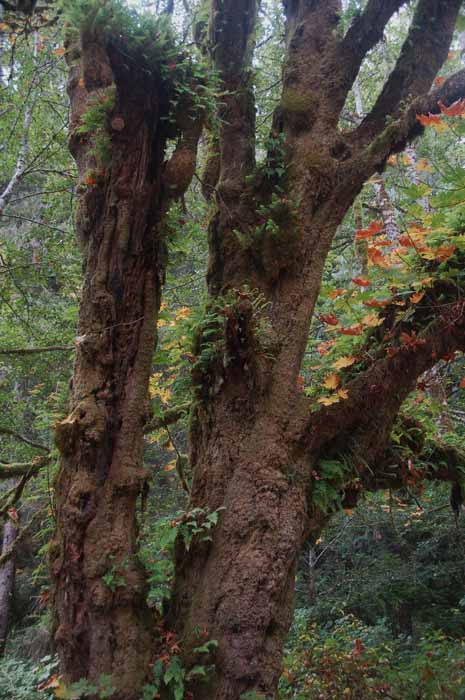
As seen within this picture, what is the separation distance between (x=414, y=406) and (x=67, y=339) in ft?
14.8

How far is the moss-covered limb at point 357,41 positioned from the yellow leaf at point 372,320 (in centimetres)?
204

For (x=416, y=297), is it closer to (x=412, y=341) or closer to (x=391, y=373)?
(x=412, y=341)

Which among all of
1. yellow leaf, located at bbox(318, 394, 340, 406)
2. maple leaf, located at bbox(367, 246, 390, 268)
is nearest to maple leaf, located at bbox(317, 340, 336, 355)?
yellow leaf, located at bbox(318, 394, 340, 406)

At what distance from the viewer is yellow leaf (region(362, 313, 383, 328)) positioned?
3.57 meters

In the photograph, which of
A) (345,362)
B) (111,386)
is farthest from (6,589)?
(345,362)

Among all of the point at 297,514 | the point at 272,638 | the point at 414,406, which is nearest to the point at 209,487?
the point at 297,514

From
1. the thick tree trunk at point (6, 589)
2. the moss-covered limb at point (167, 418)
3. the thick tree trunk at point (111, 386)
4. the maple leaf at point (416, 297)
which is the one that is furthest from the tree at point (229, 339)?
the thick tree trunk at point (6, 589)

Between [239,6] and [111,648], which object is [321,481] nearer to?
[111,648]

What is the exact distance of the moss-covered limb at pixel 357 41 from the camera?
4328 mm

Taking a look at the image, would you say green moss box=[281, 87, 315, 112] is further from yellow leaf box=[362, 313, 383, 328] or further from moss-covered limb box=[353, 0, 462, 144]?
yellow leaf box=[362, 313, 383, 328]

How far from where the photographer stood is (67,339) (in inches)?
269

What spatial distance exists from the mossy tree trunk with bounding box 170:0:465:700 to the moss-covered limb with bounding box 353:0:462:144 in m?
0.01

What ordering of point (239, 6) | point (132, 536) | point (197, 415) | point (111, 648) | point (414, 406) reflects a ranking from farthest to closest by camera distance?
point (414, 406) < point (239, 6) < point (197, 415) < point (132, 536) < point (111, 648)

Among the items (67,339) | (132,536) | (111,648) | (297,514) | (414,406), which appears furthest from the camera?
(67,339)
